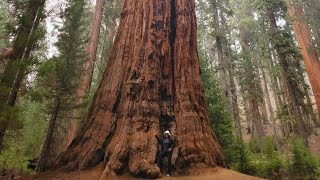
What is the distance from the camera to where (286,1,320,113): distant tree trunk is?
1795 centimetres

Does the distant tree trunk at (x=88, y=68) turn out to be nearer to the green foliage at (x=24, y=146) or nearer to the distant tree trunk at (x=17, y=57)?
the green foliage at (x=24, y=146)

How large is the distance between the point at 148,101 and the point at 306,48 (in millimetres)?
12436

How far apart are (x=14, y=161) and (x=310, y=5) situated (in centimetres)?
2268

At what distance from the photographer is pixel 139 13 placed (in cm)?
1308

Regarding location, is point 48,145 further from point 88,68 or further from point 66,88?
point 88,68

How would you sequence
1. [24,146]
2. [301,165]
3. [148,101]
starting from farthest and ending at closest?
[24,146], [301,165], [148,101]

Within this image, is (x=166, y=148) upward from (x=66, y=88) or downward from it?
downward

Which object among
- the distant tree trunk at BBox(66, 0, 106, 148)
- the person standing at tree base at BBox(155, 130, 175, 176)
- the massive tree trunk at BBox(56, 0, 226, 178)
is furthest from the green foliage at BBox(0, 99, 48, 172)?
the person standing at tree base at BBox(155, 130, 175, 176)

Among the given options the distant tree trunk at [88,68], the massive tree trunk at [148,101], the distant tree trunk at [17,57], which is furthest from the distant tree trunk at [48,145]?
the distant tree trunk at [17,57]

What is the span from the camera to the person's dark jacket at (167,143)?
33.8 feet

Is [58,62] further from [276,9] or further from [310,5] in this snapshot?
[310,5]

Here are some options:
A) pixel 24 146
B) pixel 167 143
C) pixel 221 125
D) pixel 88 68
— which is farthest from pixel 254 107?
pixel 24 146

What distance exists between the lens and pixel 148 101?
37.0ft

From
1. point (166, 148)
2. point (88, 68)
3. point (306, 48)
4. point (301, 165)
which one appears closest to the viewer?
point (166, 148)
